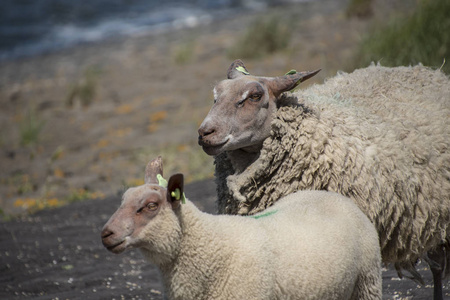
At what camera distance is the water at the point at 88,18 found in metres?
20.2

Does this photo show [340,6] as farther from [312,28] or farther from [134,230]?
[134,230]

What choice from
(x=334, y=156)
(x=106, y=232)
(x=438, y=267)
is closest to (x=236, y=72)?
(x=334, y=156)

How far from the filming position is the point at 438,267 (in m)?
4.71

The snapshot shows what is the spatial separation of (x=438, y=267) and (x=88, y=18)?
21.5 meters

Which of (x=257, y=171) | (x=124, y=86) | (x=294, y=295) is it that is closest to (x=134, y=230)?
(x=294, y=295)

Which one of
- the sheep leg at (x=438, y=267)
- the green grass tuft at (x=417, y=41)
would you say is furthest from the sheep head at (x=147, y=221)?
the green grass tuft at (x=417, y=41)

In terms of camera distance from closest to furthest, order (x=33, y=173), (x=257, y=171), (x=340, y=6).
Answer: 1. (x=257, y=171)
2. (x=33, y=173)
3. (x=340, y=6)

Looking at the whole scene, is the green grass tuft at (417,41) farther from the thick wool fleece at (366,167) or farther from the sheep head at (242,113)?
the sheep head at (242,113)

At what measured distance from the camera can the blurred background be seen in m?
8.72

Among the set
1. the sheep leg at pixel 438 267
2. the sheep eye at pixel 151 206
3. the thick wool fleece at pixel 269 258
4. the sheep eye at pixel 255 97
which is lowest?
the sheep leg at pixel 438 267

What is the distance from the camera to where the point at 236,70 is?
4520mm

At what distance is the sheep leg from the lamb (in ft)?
4.80

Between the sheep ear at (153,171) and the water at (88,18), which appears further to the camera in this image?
the water at (88,18)

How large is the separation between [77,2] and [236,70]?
958 inches
